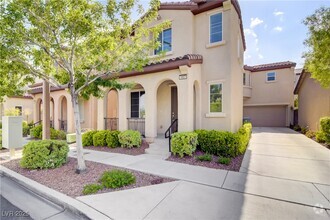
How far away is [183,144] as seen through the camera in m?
7.55

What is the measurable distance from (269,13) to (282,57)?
15.1 meters

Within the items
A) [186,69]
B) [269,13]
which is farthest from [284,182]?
[269,13]

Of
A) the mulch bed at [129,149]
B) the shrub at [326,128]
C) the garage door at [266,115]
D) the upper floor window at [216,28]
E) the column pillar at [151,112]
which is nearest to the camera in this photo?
the mulch bed at [129,149]

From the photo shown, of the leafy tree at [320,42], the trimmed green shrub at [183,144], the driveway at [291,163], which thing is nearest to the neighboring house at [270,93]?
the leafy tree at [320,42]

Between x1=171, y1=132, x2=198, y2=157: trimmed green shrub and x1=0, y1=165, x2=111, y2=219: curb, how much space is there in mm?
4345

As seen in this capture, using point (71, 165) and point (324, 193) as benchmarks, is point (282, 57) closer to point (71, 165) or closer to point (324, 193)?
point (324, 193)

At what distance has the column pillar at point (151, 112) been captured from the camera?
9.68m

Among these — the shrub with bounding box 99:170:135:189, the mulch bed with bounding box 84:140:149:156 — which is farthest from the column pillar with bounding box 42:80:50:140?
the shrub with bounding box 99:170:135:189

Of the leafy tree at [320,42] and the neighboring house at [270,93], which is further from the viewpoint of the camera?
the neighboring house at [270,93]

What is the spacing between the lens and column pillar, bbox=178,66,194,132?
853 centimetres

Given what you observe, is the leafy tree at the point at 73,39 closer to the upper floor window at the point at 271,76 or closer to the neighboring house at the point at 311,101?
→ the neighboring house at the point at 311,101

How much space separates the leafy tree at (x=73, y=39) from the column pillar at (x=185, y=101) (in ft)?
8.43

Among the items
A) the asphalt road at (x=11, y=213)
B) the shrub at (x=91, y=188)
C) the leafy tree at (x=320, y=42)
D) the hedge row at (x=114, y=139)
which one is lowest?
the asphalt road at (x=11, y=213)

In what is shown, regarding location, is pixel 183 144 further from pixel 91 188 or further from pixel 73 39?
pixel 73 39
